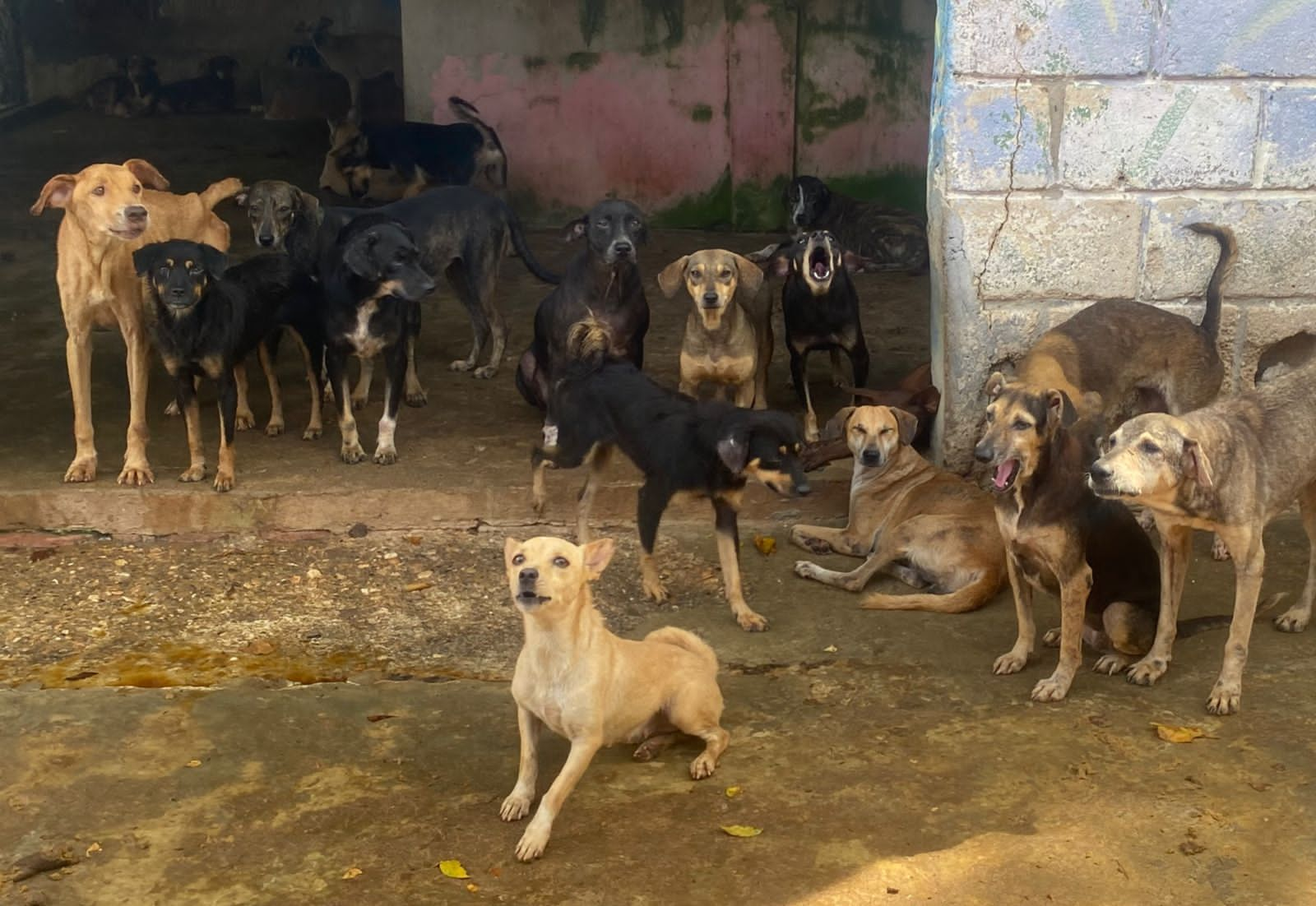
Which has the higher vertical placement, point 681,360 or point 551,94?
point 551,94

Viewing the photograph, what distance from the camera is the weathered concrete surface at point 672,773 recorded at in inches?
170

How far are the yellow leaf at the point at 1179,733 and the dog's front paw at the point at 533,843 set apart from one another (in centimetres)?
219

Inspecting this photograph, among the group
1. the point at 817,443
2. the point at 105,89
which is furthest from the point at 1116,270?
the point at 105,89

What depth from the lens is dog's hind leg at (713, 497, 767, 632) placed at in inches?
241

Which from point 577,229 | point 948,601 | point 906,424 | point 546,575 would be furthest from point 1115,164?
A: point 546,575

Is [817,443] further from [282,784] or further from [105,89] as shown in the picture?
[105,89]

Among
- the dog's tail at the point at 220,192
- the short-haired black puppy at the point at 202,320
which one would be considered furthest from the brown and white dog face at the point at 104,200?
the dog's tail at the point at 220,192

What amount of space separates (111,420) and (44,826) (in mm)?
3802

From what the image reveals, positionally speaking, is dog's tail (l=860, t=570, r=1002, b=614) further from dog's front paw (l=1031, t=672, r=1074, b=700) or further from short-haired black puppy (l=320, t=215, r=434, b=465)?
short-haired black puppy (l=320, t=215, r=434, b=465)

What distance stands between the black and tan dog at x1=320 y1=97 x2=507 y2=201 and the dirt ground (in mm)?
4789

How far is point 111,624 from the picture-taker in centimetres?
613

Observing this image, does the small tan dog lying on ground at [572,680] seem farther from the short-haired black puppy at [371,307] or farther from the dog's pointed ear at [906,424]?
the short-haired black puppy at [371,307]

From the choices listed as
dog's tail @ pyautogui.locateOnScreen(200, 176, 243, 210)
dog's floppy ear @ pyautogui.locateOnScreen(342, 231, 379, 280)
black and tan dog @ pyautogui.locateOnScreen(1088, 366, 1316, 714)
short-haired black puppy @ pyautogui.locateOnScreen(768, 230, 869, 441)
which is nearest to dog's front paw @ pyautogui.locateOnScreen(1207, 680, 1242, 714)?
black and tan dog @ pyautogui.locateOnScreen(1088, 366, 1316, 714)

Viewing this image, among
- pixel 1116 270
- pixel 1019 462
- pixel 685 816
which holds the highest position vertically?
pixel 1116 270
